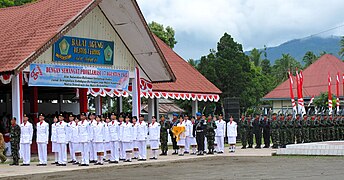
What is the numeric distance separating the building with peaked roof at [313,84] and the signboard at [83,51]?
92.0 feet

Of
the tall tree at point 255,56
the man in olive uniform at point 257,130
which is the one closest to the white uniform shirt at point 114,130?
the man in olive uniform at point 257,130

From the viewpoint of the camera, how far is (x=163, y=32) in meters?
48.2

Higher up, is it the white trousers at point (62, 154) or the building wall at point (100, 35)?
the building wall at point (100, 35)

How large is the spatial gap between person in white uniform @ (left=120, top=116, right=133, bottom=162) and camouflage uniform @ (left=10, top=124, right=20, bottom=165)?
3.27 m

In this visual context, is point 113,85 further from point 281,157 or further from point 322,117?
point 322,117

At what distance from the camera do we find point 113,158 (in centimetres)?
1983

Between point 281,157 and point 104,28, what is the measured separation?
8061 millimetres

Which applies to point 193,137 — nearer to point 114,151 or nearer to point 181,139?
point 181,139

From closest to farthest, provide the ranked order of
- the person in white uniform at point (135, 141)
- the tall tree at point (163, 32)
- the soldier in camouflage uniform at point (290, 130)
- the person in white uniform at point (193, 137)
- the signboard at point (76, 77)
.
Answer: the person in white uniform at point (135, 141)
the signboard at point (76, 77)
the person in white uniform at point (193, 137)
the soldier in camouflage uniform at point (290, 130)
the tall tree at point (163, 32)

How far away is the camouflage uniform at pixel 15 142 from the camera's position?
18.9m

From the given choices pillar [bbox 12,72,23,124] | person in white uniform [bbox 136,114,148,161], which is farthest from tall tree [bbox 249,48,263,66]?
pillar [bbox 12,72,23,124]

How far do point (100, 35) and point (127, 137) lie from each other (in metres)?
4.71

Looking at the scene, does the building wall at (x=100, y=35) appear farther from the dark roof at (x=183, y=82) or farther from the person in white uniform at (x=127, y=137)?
the dark roof at (x=183, y=82)

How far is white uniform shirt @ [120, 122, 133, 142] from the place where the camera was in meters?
20.0
